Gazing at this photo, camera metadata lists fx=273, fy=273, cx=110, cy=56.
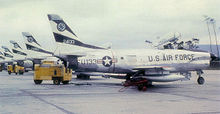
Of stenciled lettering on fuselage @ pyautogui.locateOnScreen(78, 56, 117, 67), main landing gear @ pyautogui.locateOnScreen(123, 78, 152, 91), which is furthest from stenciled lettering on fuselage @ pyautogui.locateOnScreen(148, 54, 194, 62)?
stenciled lettering on fuselage @ pyautogui.locateOnScreen(78, 56, 117, 67)

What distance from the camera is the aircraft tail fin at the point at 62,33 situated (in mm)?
18359

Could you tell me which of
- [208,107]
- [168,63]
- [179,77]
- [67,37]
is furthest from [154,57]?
[208,107]

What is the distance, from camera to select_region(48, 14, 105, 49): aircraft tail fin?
60.2 ft

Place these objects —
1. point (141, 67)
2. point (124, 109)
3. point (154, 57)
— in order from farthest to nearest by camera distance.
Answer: point (154, 57) → point (141, 67) → point (124, 109)

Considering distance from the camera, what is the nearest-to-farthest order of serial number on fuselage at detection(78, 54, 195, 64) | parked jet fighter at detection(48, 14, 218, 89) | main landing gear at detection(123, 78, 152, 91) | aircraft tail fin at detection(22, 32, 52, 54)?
main landing gear at detection(123, 78, 152, 91) → parked jet fighter at detection(48, 14, 218, 89) → serial number on fuselage at detection(78, 54, 195, 64) → aircraft tail fin at detection(22, 32, 52, 54)

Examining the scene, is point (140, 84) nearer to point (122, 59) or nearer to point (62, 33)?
point (122, 59)

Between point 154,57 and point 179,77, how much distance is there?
2.91 metres

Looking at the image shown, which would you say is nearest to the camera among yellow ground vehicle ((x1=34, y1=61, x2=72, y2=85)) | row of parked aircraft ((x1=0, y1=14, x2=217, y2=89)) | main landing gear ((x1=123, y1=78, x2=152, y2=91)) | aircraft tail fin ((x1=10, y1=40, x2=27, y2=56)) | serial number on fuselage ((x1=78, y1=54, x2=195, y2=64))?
main landing gear ((x1=123, y1=78, x2=152, y2=91))

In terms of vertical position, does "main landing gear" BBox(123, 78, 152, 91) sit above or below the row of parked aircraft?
below

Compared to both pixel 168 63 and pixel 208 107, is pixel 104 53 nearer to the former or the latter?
pixel 168 63

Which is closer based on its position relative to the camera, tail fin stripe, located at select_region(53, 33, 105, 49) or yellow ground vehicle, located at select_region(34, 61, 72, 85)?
tail fin stripe, located at select_region(53, 33, 105, 49)

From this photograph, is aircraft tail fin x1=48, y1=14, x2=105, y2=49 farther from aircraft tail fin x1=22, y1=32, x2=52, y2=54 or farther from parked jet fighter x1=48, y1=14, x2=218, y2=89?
aircraft tail fin x1=22, y1=32, x2=52, y2=54

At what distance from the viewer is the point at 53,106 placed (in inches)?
375

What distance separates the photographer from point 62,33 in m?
18.4
